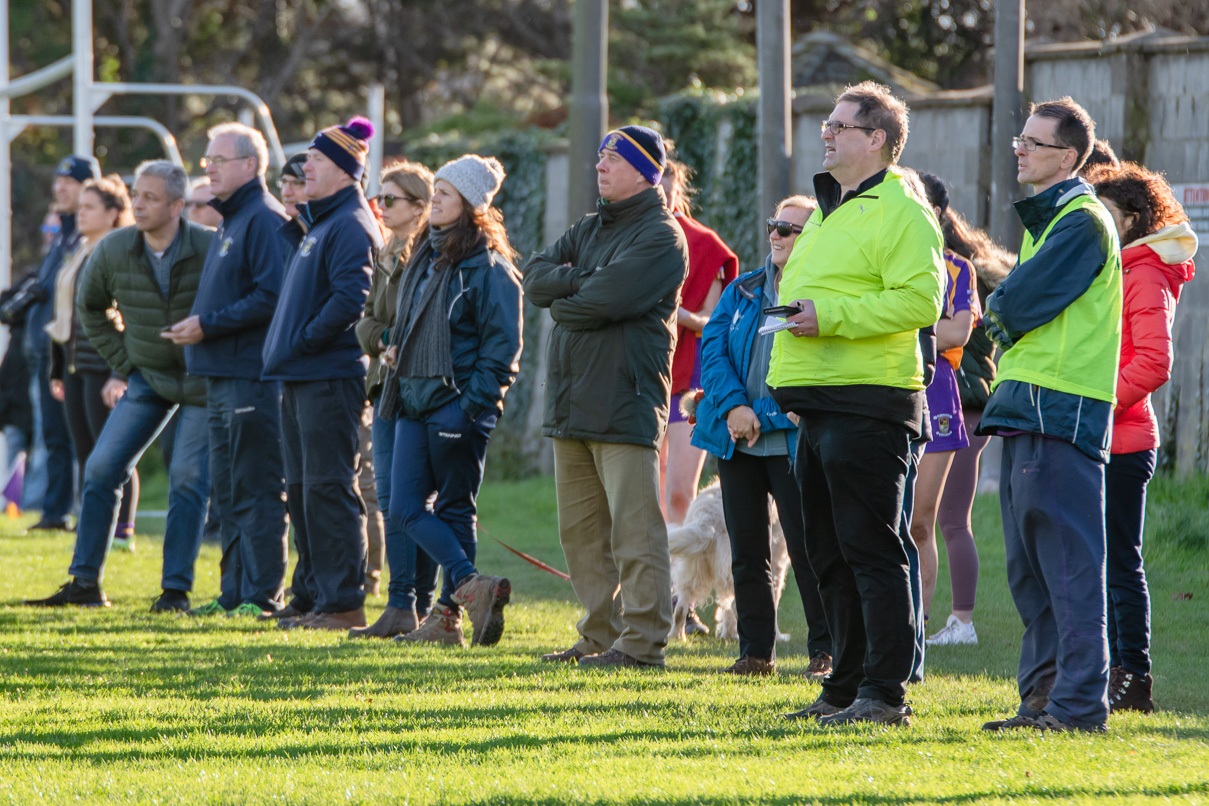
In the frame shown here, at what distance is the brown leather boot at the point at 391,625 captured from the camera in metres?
6.92

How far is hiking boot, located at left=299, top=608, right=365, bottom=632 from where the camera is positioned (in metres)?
7.19

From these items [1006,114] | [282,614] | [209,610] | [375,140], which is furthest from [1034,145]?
[375,140]

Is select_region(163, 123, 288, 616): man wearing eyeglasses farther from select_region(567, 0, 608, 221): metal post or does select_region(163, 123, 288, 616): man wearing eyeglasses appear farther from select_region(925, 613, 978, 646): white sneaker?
select_region(925, 613, 978, 646): white sneaker

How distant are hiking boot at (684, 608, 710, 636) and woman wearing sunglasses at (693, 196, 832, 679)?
4.24 ft

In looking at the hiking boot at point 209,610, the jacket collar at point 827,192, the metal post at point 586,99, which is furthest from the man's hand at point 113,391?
the jacket collar at point 827,192

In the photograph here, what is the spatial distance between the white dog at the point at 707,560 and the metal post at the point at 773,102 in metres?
4.02

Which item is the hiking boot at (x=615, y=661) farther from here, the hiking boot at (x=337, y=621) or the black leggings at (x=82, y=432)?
the black leggings at (x=82, y=432)

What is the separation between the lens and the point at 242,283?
25.1 ft

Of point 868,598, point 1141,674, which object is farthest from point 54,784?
point 1141,674

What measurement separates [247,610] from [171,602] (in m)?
0.50

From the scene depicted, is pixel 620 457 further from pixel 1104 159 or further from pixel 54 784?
pixel 54 784

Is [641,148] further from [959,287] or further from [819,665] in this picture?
[819,665]

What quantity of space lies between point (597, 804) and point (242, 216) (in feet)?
15.5

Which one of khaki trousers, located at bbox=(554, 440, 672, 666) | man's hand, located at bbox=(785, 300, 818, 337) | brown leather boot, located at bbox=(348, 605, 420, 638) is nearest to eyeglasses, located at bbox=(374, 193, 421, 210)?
khaki trousers, located at bbox=(554, 440, 672, 666)
